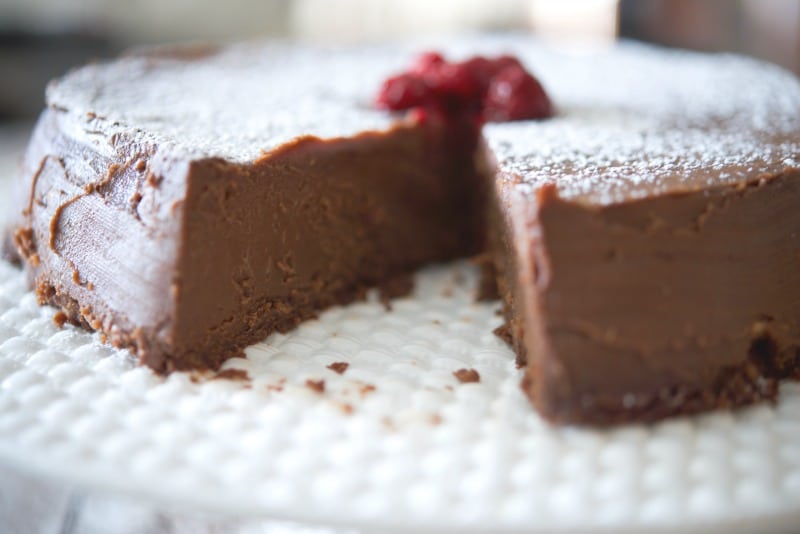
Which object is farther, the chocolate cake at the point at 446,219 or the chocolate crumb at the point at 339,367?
the chocolate crumb at the point at 339,367

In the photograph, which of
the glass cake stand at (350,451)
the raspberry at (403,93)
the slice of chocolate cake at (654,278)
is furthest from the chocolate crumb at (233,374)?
the raspberry at (403,93)

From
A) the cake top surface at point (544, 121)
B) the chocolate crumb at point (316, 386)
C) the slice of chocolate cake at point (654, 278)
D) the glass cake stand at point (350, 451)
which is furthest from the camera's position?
the cake top surface at point (544, 121)

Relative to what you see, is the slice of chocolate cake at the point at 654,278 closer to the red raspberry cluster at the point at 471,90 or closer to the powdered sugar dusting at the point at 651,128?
the powdered sugar dusting at the point at 651,128

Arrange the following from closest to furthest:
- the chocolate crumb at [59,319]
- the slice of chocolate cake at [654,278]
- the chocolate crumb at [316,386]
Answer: the slice of chocolate cake at [654,278]
the chocolate crumb at [316,386]
the chocolate crumb at [59,319]

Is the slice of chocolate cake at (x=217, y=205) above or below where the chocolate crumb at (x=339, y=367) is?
above

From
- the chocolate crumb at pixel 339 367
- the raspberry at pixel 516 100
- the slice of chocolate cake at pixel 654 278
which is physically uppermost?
the raspberry at pixel 516 100

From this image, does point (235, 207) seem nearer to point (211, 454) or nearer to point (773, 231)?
point (211, 454)

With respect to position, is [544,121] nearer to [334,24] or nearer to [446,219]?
[446,219]
